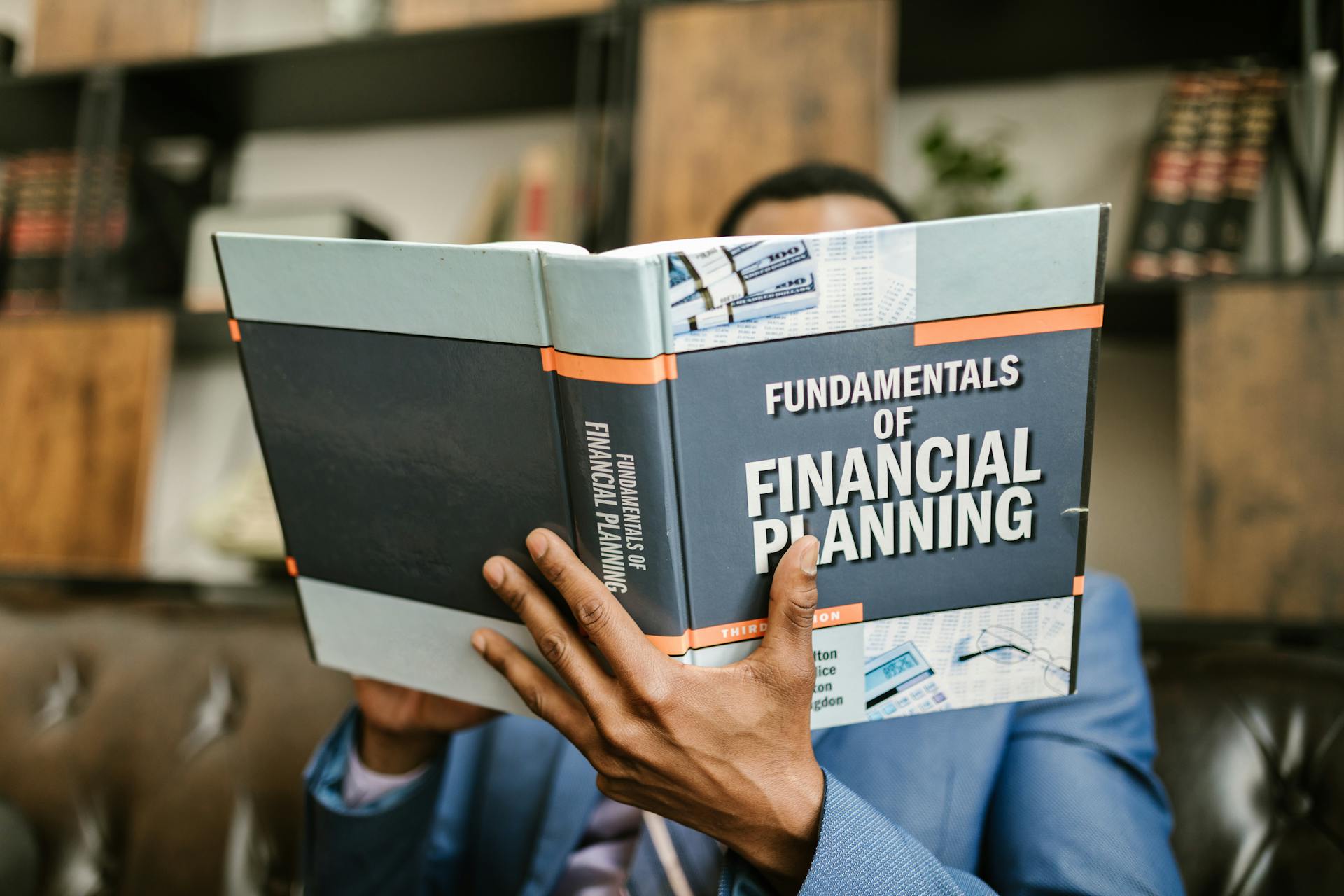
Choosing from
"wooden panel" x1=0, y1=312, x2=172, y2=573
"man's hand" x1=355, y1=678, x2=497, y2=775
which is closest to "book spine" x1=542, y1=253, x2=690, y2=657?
"man's hand" x1=355, y1=678, x2=497, y2=775

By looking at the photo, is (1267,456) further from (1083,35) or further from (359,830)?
(359,830)

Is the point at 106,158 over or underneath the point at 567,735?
over

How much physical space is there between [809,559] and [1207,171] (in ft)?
3.44

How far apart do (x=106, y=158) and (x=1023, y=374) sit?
1769mm

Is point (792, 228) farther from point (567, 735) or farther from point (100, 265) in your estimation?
point (100, 265)

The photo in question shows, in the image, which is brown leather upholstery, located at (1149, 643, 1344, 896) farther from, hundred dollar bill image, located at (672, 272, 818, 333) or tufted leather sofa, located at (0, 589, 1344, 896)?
hundred dollar bill image, located at (672, 272, 818, 333)

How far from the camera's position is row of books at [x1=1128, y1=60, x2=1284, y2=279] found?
3.77ft

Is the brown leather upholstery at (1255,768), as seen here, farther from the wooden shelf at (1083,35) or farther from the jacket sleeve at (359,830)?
the wooden shelf at (1083,35)

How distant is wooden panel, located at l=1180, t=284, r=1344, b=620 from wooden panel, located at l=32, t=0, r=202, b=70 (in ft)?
5.85

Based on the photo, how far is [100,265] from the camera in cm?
158

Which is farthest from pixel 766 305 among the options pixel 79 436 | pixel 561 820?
pixel 79 436

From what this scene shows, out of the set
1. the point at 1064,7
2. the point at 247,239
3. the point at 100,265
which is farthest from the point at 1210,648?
the point at 100,265

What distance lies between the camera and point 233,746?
3.74 ft

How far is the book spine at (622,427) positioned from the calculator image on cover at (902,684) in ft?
0.43
